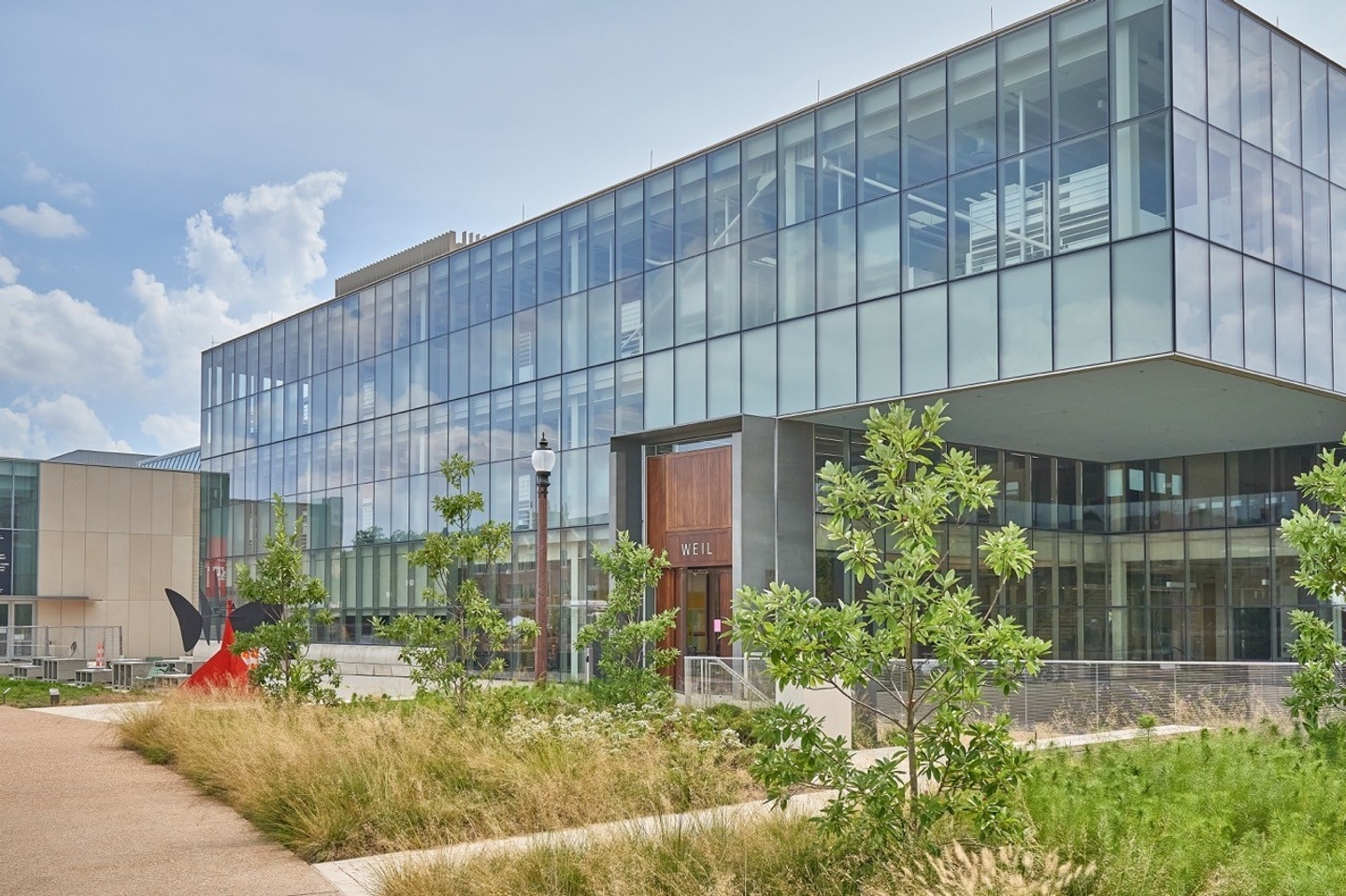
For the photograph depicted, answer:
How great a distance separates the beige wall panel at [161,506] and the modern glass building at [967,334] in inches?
568

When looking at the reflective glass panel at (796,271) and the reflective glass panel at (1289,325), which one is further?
the reflective glass panel at (796,271)

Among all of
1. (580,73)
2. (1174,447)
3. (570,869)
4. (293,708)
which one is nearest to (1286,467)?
(1174,447)

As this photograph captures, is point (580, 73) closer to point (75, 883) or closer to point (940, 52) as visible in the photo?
point (940, 52)

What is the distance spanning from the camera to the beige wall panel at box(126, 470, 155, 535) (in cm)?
5378

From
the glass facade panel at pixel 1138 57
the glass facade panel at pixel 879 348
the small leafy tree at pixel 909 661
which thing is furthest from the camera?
the glass facade panel at pixel 879 348

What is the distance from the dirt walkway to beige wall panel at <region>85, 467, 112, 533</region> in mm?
36364

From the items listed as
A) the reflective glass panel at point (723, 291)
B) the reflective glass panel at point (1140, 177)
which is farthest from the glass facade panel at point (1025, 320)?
the reflective glass panel at point (723, 291)

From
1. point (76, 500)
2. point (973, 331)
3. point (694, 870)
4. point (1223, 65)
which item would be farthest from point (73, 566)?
point (694, 870)

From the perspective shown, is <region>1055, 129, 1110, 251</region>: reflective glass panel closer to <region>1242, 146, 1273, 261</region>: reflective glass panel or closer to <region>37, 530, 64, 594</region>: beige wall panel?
<region>1242, 146, 1273, 261</region>: reflective glass panel

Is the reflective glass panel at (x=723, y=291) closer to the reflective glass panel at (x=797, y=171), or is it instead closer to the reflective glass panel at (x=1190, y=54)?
the reflective glass panel at (x=797, y=171)

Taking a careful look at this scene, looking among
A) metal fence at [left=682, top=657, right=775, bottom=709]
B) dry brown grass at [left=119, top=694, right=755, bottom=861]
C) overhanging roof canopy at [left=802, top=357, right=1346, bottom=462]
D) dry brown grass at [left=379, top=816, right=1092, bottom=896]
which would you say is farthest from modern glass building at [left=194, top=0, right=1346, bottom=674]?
dry brown grass at [left=379, top=816, right=1092, bottom=896]

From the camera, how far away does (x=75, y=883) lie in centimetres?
1052

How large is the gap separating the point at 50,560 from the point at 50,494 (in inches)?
98.8

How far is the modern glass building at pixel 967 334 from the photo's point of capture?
23875 mm
